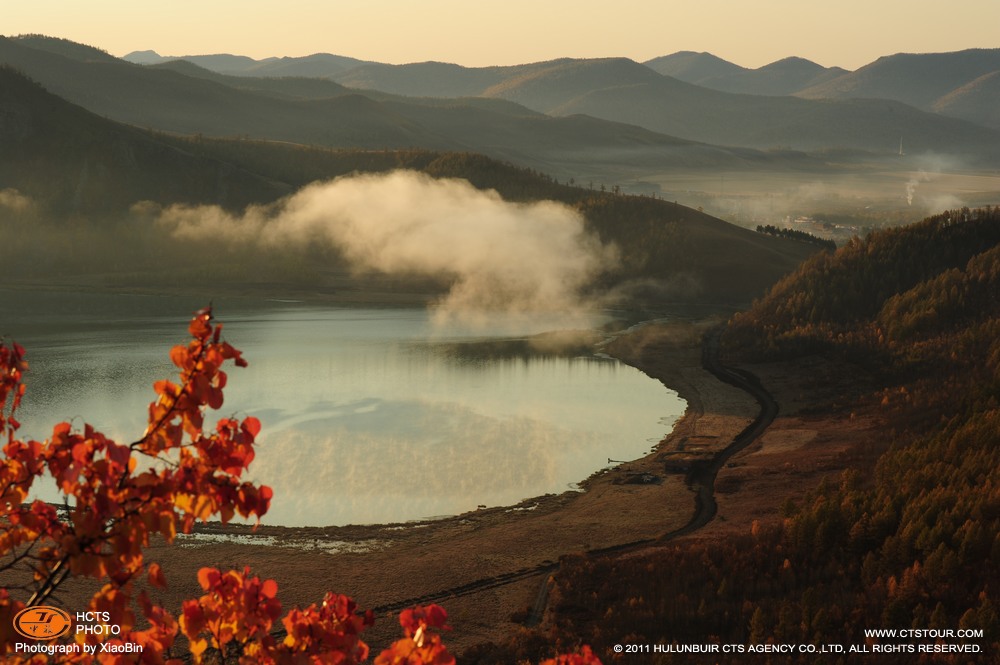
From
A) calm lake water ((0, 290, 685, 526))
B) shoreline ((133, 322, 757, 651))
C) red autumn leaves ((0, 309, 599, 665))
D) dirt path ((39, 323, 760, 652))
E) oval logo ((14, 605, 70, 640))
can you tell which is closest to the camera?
red autumn leaves ((0, 309, 599, 665))

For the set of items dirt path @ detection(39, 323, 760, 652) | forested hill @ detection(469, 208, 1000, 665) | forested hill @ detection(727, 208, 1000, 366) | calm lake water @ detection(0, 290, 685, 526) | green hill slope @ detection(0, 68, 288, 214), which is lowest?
dirt path @ detection(39, 323, 760, 652)

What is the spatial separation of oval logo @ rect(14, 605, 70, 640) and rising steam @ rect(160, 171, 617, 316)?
410 ft

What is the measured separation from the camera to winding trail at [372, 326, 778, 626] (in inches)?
1547

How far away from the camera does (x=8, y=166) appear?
18812 cm

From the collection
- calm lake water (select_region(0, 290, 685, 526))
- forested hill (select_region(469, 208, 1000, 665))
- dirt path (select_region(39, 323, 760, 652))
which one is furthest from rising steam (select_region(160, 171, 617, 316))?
dirt path (select_region(39, 323, 760, 652))

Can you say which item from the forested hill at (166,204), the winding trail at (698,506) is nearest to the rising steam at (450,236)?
the forested hill at (166,204)

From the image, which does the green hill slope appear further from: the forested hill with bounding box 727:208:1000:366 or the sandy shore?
the sandy shore

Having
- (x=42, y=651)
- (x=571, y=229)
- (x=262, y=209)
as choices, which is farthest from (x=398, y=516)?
(x=262, y=209)

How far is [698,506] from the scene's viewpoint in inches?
2076

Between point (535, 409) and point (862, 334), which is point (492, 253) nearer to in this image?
point (862, 334)

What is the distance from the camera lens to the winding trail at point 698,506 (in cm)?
3931

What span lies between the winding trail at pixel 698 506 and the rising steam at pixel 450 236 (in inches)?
2048

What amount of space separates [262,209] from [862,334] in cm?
12440

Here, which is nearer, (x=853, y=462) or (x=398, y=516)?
(x=398, y=516)
